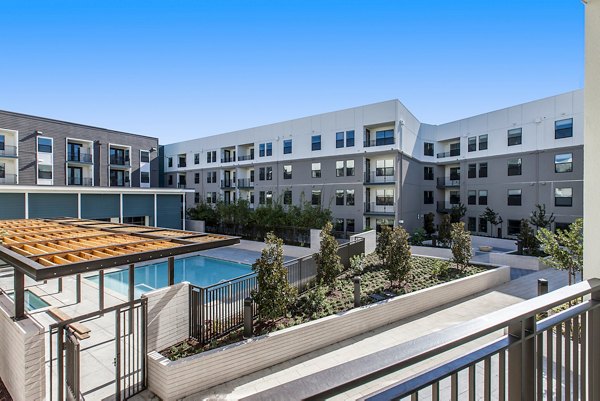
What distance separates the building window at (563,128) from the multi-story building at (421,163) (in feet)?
0.18

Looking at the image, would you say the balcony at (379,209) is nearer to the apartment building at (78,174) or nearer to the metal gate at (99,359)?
the apartment building at (78,174)

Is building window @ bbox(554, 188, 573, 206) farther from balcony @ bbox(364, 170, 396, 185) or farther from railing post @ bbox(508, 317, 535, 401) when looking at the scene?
railing post @ bbox(508, 317, 535, 401)

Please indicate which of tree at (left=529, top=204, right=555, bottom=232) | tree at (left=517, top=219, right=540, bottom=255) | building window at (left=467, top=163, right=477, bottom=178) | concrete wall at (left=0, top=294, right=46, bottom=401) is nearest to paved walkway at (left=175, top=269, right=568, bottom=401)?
concrete wall at (left=0, top=294, right=46, bottom=401)

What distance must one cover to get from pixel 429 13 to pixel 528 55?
267 centimetres

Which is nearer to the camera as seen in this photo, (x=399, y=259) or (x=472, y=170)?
(x=399, y=259)

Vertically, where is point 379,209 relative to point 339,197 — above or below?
below

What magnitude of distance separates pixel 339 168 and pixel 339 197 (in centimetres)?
231

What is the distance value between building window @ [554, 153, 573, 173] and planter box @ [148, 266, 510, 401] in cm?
1764

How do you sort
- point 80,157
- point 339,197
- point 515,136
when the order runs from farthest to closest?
point 80,157 → point 339,197 → point 515,136

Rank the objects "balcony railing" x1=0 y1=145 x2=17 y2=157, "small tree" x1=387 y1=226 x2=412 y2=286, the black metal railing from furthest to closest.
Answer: "balcony railing" x1=0 y1=145 x2=17 y2=157, "small tree" x1=387 y1=226 x2=412 y2=286, the black metal railing

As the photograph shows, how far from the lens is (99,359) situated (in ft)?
23.0

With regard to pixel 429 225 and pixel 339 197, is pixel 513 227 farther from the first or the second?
pixel 339 197

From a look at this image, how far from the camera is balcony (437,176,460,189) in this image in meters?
27.4

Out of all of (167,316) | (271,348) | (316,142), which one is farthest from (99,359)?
(316,142)
